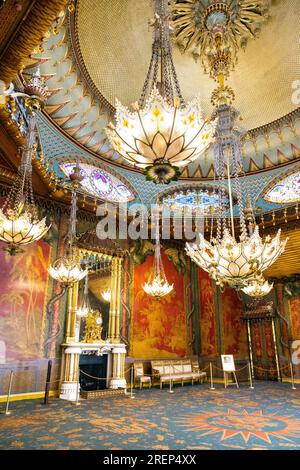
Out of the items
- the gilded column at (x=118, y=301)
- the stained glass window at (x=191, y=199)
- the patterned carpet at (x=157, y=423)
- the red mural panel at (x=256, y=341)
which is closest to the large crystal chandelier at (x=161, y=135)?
the patterned carpet at (x=157, y=423)

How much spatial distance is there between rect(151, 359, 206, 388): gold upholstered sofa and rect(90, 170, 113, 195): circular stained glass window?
6933 mm

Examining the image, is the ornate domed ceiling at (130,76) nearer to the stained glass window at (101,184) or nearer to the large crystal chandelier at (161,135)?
the stained glass window at (101,184)

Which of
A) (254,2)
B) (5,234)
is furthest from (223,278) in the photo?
(254,2)

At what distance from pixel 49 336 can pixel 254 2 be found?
36.2 feet

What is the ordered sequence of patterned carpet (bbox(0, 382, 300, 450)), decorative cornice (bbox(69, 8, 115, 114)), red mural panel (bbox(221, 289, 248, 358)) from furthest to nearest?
red mural panel (bbox(221, 289, 248, 358)), decorative cornice (bbox(69, 8, 115, 114)), patterned carpet (bbox(0, 382, 300, 450))

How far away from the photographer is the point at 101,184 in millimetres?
12562

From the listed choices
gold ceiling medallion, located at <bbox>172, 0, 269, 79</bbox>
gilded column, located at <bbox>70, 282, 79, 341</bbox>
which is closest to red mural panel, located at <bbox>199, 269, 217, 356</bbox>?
gilded column, located at <bbox>70, 282, 79, 341</bbox>

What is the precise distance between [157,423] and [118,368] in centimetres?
469

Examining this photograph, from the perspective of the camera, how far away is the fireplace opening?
34.1 ft

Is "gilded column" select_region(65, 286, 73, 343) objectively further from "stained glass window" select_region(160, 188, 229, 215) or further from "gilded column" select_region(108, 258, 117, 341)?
"stained glass window" select_region(160, 188, 229, 215)

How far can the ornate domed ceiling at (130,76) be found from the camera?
337 inches

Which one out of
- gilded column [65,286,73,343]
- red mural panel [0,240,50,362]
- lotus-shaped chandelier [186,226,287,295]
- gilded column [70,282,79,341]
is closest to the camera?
lotus-shaped chandelier [186,226,287,295]

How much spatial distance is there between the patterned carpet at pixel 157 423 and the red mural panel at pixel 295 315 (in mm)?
4552

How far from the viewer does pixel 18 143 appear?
288 inches
